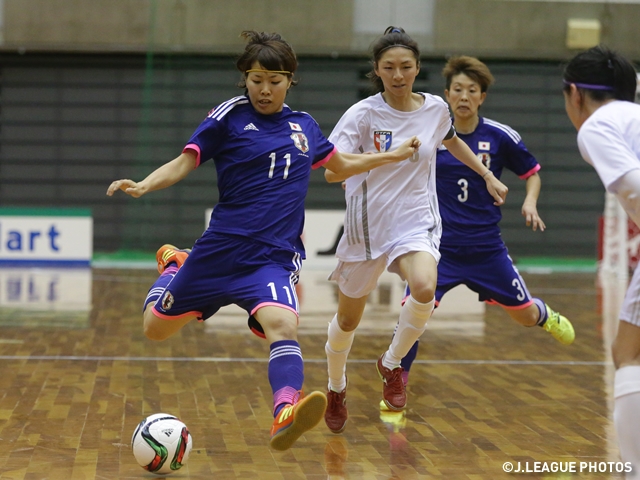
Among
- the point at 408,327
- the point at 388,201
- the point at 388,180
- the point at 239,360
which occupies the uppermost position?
the point at 388,180

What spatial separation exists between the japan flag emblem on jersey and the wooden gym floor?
1.56 meters

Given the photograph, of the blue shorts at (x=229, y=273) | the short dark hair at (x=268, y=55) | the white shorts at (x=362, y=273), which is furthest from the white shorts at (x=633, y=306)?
the white shorts at (x=362, y=273)

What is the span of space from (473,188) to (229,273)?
252 centimetres

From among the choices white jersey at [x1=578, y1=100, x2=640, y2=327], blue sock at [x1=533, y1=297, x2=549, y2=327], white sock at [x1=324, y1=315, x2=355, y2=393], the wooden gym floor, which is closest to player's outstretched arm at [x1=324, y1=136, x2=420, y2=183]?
white sock at [x1=324, y1=315, x2=355, y2=393]

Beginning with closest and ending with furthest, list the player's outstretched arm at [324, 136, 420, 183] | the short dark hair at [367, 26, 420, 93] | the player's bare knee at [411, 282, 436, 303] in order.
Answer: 1. the player's outstretched arm at [324, 136, 420, 183]
2. the player's bare knee at [411, 282, 436, 303]
3. the short dark hair at [367, 26, 420, 93]

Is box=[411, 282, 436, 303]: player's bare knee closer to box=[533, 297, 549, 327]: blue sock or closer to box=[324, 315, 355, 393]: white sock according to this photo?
box=[324, 315, 355, 393]: white sock

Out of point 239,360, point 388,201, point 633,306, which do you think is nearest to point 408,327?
point 388,201

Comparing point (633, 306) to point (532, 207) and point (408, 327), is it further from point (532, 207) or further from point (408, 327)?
point (532, 207)

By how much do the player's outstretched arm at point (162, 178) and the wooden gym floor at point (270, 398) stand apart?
1.27 meters

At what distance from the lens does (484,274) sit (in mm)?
6293

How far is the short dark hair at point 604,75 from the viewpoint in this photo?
10.5 ft

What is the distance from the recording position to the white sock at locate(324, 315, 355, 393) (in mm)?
5301

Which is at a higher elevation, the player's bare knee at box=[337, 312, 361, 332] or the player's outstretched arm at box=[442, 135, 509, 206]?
the player's outstretched arm at box=[442, 135, 509, 206]

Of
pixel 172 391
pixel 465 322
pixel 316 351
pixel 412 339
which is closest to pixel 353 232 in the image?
pixel 412 339
